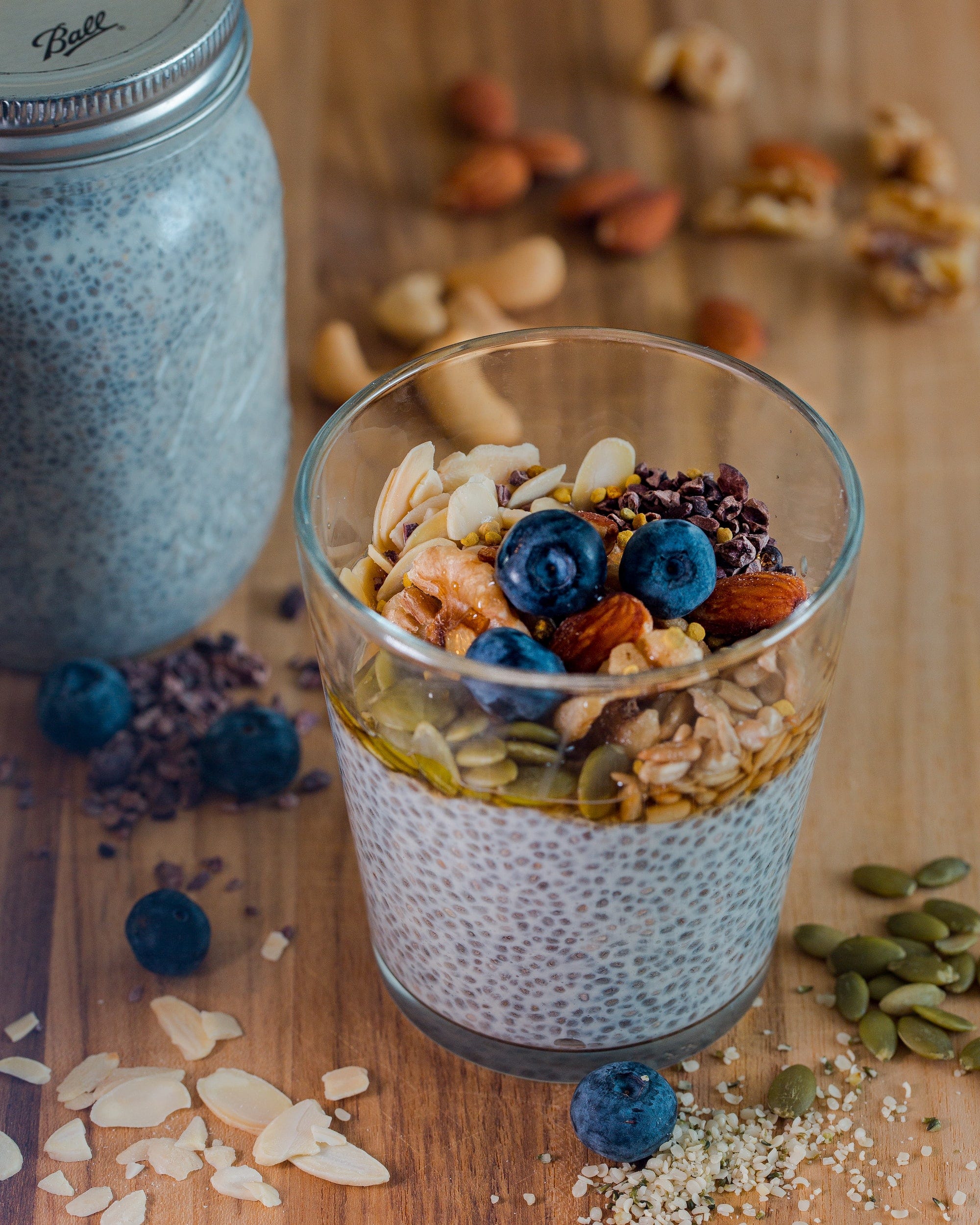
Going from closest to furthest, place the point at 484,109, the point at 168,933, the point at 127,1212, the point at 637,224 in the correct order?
the point at 127,1212, the point at 168,933, the point at 637,224, the point at 484,109

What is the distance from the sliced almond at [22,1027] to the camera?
0.82 m

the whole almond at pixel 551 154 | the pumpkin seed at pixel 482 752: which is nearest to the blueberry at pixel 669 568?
the pumpkin seed at pixel 482 752

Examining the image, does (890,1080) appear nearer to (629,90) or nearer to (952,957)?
(952,957)

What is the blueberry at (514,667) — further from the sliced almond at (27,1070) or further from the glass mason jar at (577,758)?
the sliced almond at (27,1070)

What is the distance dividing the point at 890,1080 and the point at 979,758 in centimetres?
27

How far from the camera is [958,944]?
852mm

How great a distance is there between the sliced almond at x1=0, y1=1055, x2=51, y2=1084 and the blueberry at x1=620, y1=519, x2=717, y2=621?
442mm

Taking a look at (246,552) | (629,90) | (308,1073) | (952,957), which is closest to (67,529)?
(246,552)

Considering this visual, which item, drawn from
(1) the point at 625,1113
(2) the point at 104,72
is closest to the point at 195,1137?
(1) the point at 625,1113

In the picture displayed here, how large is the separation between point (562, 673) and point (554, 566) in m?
0.06

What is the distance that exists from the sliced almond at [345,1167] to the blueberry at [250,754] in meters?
0.27

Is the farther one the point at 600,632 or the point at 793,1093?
the point at 793,1093

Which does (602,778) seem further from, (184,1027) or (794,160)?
(794,160)

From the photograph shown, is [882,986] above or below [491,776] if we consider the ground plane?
below
